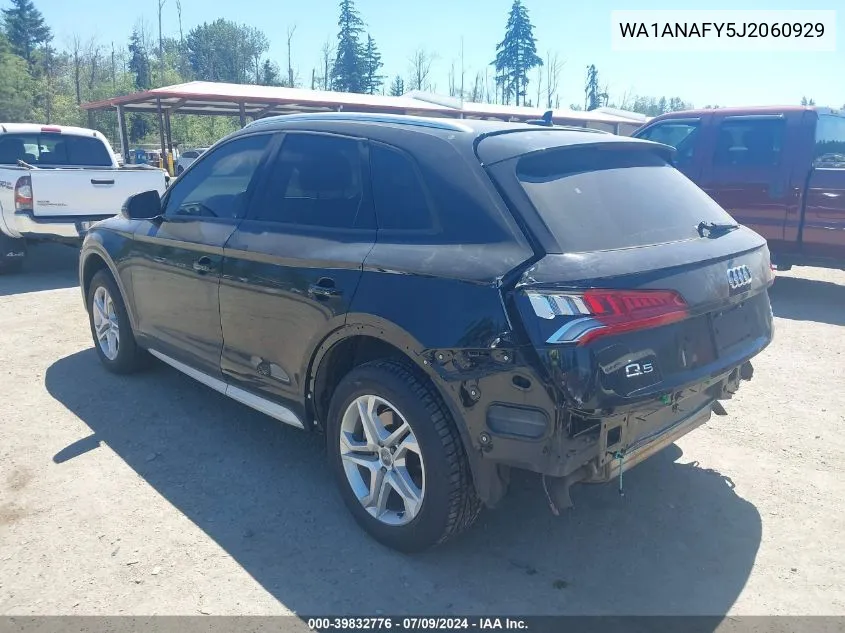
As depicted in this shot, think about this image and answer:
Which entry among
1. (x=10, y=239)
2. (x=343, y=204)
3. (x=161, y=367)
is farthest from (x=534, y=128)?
(x=10, y=239)

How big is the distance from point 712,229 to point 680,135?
20.7ft

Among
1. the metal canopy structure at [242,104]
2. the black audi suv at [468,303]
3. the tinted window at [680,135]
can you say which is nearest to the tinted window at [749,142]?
the tinted window at [680,135]

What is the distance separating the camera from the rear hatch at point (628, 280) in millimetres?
2496

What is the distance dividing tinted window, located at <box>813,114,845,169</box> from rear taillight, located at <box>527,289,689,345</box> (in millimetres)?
6583

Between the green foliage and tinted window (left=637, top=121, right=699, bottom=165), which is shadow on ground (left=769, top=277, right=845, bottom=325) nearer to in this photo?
tinted window (left=637, top=121, right=699, bottom=165)

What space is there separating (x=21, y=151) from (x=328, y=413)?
8.62 meters

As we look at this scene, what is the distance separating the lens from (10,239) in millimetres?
9023

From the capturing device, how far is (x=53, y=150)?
395 inches

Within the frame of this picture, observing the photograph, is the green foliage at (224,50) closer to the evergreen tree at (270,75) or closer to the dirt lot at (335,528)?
the evergreen tree at (270,75)

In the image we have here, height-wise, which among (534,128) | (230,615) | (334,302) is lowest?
(230,615)

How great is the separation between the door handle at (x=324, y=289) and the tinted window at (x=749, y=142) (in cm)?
683

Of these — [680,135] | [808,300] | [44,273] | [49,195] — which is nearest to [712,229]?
[808,300]

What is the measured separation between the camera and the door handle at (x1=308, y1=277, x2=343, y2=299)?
10.4 ft

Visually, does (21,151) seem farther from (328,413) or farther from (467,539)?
(467,539)
